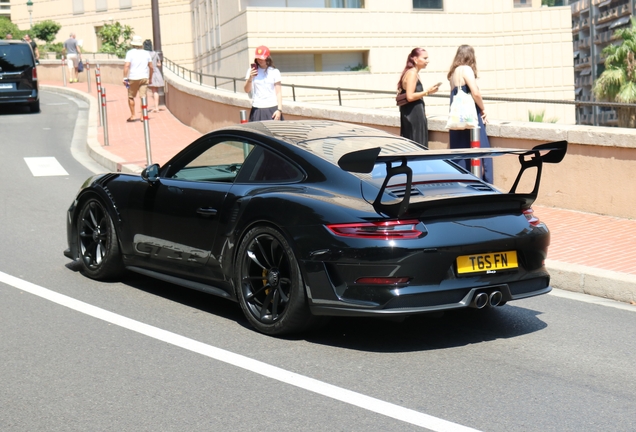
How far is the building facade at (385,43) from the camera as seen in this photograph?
3606 cm

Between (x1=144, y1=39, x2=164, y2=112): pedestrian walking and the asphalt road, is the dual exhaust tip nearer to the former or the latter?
the asphalt road

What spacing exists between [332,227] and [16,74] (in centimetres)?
2181

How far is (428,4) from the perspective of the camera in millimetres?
39938

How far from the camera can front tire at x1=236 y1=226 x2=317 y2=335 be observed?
18.7 feet

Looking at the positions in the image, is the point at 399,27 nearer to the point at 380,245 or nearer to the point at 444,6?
the point at 444,6

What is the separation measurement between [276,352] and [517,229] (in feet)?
5.56

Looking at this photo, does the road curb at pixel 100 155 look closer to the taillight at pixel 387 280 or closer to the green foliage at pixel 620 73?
the taillight at pixel 387 280

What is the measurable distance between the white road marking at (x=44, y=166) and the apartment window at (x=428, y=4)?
2566 centimetres

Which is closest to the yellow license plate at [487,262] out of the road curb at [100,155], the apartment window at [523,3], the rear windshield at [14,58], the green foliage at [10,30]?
the road curb at [100,155]

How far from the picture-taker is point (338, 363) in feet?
17.6

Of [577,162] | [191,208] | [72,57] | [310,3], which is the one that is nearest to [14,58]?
[310,3]

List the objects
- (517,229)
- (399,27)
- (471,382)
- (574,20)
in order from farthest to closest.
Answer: (574,20)
(399,27)
(517,229)
(471,382)

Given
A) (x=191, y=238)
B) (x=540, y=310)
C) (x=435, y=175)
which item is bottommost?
(x=540, y=310)

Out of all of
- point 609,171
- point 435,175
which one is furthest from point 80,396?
point 609,171
